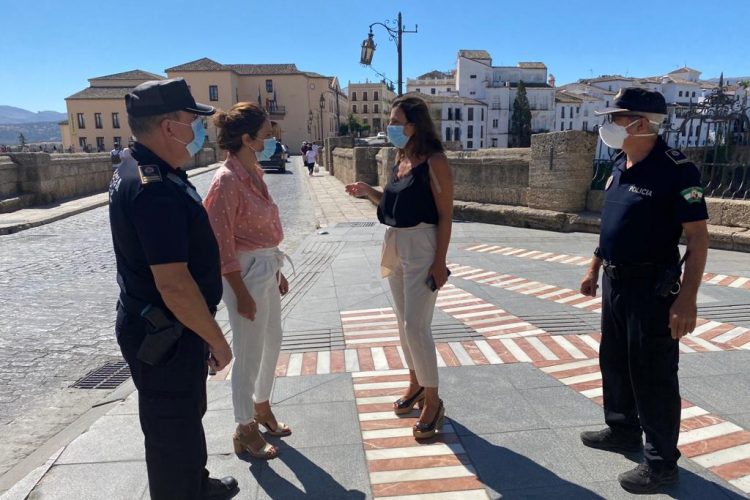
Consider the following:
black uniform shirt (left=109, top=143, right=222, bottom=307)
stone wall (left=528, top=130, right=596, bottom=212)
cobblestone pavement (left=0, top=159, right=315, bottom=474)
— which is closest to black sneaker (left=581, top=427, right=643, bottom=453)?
black uniform shirt (left=109, top=143, right=222, bottom=307)

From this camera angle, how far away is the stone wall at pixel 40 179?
574 inches

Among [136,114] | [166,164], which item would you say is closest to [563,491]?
[166,164]

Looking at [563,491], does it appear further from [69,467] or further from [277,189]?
[277,189]

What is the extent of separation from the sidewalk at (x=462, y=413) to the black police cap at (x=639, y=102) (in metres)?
1.84

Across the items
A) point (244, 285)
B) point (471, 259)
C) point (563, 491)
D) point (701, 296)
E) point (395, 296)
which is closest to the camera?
point (563, 491)

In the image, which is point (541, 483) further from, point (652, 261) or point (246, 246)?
point (246, 246)

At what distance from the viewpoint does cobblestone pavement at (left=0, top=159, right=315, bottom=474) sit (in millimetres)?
3689

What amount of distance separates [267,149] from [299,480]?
1.85 metres

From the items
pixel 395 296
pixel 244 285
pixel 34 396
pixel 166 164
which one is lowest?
pixel 34 396

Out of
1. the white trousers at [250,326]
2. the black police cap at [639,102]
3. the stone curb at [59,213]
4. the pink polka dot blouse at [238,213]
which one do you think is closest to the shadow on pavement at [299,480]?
the white trousers at [250,326]

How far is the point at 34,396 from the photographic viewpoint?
12.9ft

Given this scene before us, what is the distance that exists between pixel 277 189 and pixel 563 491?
1996 cm

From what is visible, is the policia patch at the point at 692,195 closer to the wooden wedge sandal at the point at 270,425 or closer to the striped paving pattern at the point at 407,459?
the striped paving pattern at the point at 407,459

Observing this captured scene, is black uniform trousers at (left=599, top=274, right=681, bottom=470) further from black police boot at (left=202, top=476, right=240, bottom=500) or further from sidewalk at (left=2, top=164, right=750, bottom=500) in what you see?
Result: black police boot at (left=202, top=476, right=240, bottom=500)
